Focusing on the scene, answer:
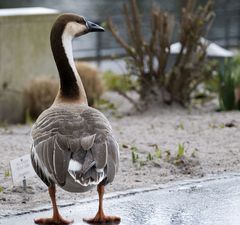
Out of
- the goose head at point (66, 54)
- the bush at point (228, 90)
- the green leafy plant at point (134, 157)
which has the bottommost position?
the bush at point (228, 90)

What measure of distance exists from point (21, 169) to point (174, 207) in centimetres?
125

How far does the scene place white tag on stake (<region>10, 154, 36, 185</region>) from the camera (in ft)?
23.9

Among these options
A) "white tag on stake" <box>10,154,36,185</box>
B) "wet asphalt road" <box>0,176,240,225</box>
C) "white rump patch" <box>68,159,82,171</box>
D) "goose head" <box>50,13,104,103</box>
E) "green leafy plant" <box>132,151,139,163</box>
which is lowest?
"green leafy plant" <box>132,151,139,163</box>

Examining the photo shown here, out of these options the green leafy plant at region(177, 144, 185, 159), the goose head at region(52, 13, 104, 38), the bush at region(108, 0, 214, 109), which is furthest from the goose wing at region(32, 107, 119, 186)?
the bush at region(108, 0, 214, 109)

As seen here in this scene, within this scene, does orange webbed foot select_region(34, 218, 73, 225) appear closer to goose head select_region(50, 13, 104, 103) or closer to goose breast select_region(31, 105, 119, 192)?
goose breast select_region(31, 105, 119, 192)

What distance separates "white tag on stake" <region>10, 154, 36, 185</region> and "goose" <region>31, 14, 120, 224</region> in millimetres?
611

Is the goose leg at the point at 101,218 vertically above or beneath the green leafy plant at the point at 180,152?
above

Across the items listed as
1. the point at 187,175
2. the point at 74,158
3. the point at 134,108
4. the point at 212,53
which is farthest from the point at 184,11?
the point at 74,158

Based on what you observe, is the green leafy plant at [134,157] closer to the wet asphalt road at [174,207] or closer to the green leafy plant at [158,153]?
the green leafy plant at [158,153]

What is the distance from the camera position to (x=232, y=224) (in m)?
6.52

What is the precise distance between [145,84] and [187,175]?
3994 millimetres

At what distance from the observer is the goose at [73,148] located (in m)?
6.21

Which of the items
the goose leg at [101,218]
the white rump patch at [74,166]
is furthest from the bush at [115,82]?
the white rump patch at [74,166]

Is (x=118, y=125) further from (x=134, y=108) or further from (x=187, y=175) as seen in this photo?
(x=187, y=175)
